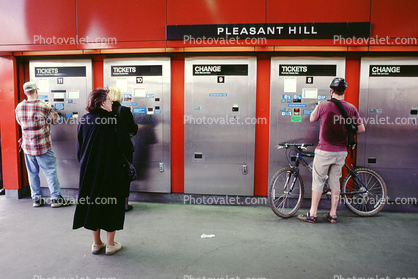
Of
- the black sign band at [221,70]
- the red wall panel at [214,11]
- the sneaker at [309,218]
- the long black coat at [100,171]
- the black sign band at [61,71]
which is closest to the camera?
the long black coat at [100,171]

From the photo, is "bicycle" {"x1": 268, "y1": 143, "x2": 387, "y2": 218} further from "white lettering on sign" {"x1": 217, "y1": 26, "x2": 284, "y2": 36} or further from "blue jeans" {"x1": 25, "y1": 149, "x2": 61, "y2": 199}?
"blue jeans" {"x1": 25, "y1": 149, "x2": 61, "y2": 199}

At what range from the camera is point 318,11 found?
13.5 ft

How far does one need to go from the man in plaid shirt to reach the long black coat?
1.95 metres

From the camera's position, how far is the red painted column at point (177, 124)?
15.4 feet

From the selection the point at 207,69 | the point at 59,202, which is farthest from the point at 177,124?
the point at 59,202

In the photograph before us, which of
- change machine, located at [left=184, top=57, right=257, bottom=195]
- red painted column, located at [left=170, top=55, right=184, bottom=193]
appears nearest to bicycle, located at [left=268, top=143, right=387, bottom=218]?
change machine, located at [left=184, top=57, right=257, bottom=195]

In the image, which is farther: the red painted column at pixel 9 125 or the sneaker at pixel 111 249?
the red painted column at pixel 9 125

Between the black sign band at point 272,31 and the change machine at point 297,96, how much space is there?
1.51 feet

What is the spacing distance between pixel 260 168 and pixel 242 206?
690 millimetres

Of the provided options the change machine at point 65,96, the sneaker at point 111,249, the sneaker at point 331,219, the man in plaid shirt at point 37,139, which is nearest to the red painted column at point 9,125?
the change machine at point 65,96

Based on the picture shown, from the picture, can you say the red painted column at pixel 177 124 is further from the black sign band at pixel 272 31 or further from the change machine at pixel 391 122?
the change machine at pixel 391 122

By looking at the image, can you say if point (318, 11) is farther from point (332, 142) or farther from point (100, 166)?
point (100, 166)

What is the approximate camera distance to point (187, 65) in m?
4.60

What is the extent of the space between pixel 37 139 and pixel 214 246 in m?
3.21
